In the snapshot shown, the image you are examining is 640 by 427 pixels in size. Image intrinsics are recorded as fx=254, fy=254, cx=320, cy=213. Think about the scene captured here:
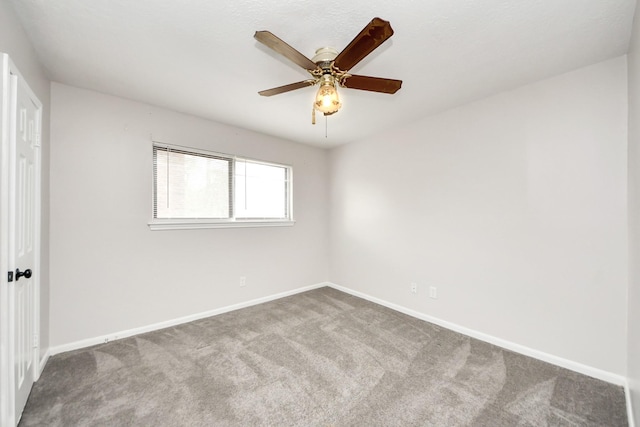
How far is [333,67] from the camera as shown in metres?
1.54

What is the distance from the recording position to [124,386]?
184cm

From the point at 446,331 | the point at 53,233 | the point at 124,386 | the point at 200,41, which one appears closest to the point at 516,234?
the point at 446,331

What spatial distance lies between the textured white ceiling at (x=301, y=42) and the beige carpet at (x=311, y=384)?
7.87ft

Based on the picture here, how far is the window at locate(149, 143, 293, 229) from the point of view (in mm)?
2838

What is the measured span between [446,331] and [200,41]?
338cm

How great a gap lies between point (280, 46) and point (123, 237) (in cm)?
244

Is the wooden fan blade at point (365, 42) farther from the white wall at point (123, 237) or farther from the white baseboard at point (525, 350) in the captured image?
the white baseboard at point (525, 350)

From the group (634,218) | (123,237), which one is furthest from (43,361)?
(634,218)

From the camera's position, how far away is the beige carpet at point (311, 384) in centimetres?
158

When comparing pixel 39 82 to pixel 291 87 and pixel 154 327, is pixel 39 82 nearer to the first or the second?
A: pixel 291 87

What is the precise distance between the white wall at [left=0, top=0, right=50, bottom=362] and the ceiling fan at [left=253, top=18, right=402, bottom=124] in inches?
55.4

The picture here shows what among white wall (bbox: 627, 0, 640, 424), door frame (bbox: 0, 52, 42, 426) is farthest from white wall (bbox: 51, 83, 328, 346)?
white wall (bbox: 627, 0, 640, 424)

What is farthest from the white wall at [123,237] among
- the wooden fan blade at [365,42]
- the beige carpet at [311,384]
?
the wooden fan blade at [365,42]

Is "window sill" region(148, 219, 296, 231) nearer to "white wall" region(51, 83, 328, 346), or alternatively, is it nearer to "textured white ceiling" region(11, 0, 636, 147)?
"white wall" region(51, 83, 328, 346)
